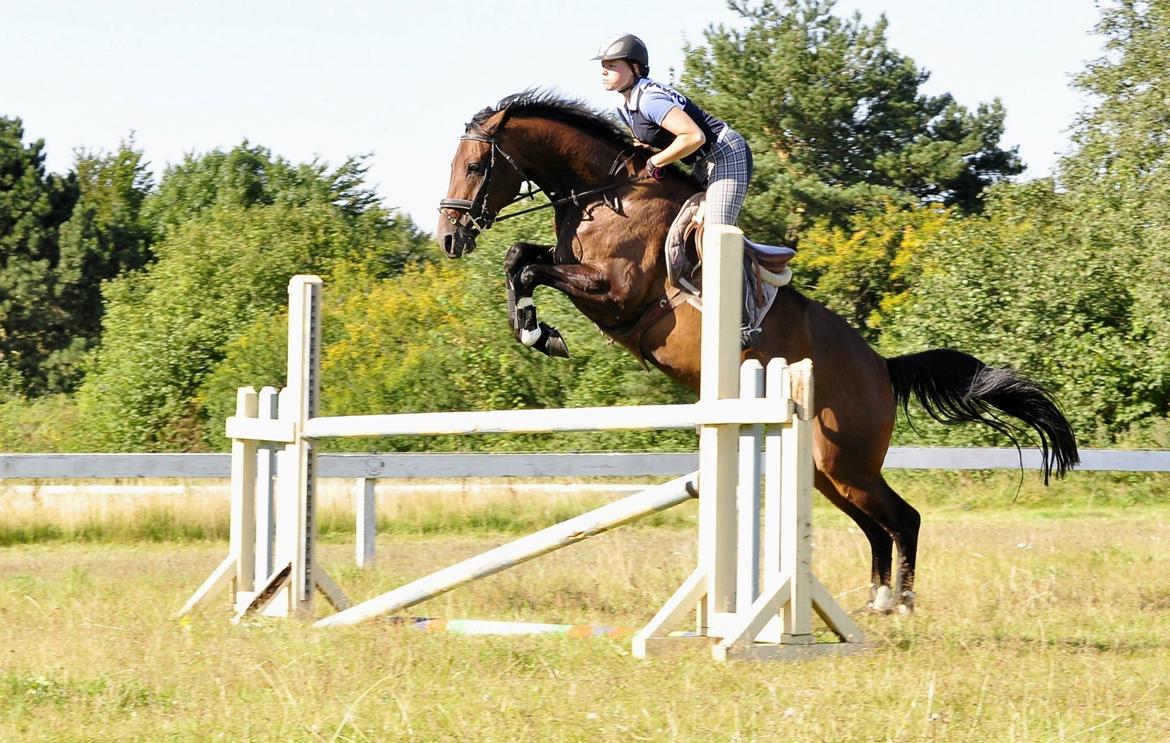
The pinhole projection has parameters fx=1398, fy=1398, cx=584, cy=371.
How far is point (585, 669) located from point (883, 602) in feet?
7.81

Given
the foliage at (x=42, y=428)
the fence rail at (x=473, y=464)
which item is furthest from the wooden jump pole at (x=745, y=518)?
the foliage at (x=42, y=428)

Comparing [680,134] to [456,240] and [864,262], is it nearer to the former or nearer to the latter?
[456,240]

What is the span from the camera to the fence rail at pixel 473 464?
35.4ft

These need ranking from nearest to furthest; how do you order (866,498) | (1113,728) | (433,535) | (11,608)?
(1113,728), (11,608), (866,498), (433,535)

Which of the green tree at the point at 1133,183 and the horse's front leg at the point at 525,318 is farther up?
the green tree at the point at 1133,183

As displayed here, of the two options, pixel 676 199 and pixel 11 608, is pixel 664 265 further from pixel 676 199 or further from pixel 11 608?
pixel 11 608

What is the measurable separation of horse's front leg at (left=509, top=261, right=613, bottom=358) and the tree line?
36.9 feet

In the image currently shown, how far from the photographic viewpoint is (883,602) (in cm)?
644

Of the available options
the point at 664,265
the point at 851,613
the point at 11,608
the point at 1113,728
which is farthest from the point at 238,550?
the point at 1113,728

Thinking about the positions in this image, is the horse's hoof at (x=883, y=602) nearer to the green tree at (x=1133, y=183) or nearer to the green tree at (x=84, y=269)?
the green tree at (x=1133, y=183)

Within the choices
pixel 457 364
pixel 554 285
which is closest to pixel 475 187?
pixel 554 285

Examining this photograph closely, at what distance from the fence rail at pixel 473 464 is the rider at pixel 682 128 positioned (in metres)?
5.05

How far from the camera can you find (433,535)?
11773mm

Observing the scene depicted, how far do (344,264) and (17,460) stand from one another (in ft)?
61.2
